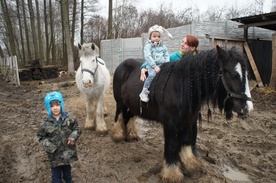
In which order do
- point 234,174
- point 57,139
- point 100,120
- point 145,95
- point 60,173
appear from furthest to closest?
point 100,120 < point 234,174 < point 145,95 < point 60,173 < point 57,139

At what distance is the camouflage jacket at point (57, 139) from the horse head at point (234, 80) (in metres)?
1.77

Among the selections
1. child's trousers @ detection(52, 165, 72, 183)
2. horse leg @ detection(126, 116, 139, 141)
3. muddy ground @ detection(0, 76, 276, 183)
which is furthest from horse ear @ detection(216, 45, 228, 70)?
horse leg @ detection(126, 116, 139, 141)

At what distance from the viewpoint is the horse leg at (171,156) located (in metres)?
2.83

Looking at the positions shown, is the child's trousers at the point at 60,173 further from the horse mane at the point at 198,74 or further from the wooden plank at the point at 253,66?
the wooden plank at the point at 253,66

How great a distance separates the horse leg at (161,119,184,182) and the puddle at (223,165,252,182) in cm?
79

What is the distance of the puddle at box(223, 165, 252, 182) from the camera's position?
308 cm

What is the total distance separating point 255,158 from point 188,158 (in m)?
1.32

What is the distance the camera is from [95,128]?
493cm

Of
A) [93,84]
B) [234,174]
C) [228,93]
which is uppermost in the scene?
[228,93]

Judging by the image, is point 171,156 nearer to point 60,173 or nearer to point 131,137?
point 60,173

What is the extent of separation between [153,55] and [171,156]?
1.48m

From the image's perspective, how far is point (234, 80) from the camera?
2.29 metres

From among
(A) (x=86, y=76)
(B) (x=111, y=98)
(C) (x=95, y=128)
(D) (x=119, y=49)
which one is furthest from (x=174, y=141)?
(D) (x=119, y=49)

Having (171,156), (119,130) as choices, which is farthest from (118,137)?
(171,156)
